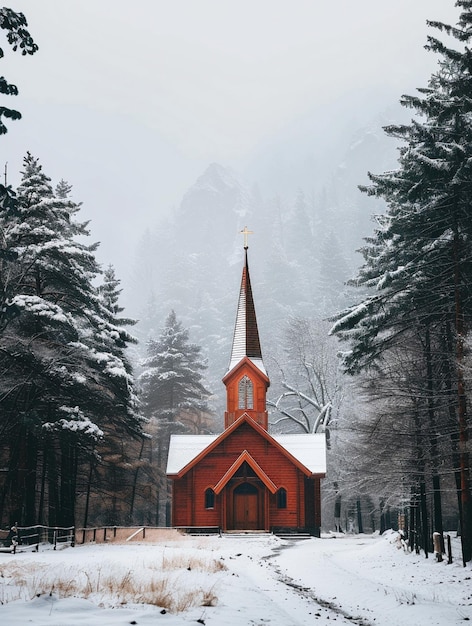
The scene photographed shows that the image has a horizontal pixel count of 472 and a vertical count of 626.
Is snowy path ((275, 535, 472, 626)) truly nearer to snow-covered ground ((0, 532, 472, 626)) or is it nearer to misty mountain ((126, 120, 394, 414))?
snow-covered ground ((0, 532, 472, 626))

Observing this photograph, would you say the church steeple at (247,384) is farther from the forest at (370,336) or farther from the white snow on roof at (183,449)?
the forest at (370,336)

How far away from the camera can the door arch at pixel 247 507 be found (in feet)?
136

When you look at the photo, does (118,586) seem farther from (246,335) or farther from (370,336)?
(246,335)

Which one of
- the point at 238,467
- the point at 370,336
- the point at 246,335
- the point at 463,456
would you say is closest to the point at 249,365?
the point at 246,335

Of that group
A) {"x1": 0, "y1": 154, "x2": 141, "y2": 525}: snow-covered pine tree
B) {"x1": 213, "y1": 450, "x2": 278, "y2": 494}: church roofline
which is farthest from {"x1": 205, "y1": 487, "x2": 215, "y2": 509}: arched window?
→ {"x1": 0, "y1": 154, "x2": 141, "y2": 525}: snow-covered pine tree

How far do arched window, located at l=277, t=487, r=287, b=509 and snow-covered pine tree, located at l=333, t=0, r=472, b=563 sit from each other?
20.6m

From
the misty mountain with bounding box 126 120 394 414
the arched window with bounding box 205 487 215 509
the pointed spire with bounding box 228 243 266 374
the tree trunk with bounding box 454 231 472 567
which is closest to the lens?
the tree trunk with bounding box 454 231 472 567

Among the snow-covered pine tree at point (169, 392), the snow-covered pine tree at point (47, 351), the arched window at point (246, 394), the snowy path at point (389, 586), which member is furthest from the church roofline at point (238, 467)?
the snowy path at point (389, 586)

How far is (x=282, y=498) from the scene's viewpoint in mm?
41625

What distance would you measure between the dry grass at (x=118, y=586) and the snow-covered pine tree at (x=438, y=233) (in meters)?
7.57

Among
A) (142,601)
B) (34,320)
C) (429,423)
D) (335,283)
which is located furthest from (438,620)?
(335,283)

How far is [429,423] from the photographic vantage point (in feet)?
69.8

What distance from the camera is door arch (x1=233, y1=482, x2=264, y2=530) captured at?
41.3 meters

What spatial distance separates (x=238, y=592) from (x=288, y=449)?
102 feet
